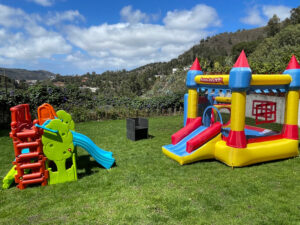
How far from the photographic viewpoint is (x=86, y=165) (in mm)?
6676

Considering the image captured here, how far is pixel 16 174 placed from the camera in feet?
17.1

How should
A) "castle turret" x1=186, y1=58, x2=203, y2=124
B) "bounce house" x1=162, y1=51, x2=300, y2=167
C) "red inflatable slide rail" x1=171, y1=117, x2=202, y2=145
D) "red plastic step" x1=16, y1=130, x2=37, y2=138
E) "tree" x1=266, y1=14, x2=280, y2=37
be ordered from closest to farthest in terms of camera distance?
1. "red plastic step" x1=16, y1=130, x2=37, y2=138
2. "bounce house" x1=162, y1=51, x2=300, y2=167
3. "red inflatable slide rail" x1=171, y1=117, x2=202, y2=145
4. "castle turret" x1=186, y1=58, x2=203, y2=124
5. "tree" x1=266, y1=14, x2=280, y2=37

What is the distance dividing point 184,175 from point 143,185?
3.85 ft

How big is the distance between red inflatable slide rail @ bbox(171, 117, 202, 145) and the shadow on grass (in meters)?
2.14

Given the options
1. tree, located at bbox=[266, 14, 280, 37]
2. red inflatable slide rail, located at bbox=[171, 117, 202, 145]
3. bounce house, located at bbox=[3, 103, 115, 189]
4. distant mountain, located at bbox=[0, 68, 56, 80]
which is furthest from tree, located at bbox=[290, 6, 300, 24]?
bounce house, located at bbox=[3, 103, 115, 189]

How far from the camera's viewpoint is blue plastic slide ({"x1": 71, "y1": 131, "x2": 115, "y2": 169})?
6.08 m

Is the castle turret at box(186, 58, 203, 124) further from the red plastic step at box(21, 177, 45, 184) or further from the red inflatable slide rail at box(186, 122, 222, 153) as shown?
the red plastic step at box(21, 177, 45, 184)

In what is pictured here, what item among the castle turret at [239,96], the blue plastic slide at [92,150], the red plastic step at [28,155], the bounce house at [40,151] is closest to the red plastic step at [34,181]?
the bounce house at [40,151]

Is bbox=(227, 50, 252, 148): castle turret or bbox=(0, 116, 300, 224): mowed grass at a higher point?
bbox=(227, 50, 252, 148): castle turret

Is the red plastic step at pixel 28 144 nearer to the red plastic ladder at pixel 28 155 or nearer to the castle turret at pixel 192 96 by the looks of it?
the red plastic ladder at pixel 28 155

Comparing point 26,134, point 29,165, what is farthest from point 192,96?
point 29,165

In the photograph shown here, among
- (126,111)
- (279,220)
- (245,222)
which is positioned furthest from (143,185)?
(126,111)

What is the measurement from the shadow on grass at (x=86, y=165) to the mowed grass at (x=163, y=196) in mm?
10

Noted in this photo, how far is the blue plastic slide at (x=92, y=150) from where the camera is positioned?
6078 millimetres
